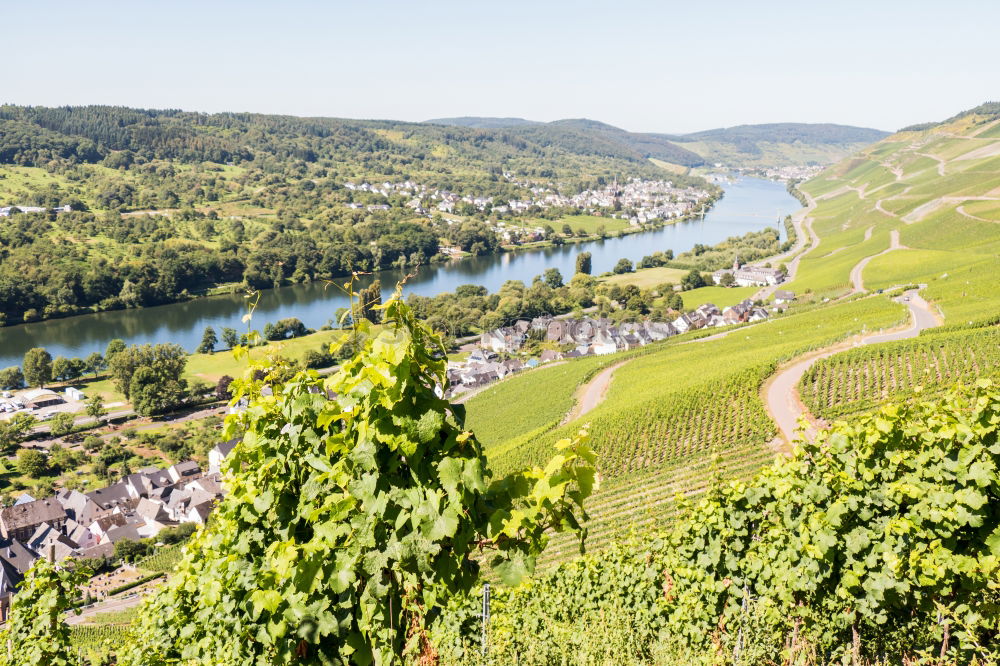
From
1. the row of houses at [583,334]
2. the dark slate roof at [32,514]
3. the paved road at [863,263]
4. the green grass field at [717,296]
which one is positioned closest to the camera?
the dark slate roof at [32,514]

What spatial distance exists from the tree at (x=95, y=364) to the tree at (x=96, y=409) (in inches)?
328

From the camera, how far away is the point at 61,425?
38.5m

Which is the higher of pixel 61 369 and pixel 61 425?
pixel 61 369

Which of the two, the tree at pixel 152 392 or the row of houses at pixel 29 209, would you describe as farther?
the row of houses at pixel 29 209

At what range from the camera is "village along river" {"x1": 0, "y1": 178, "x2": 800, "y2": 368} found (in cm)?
5894

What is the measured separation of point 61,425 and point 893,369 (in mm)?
47132

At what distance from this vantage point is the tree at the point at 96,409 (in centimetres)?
4062

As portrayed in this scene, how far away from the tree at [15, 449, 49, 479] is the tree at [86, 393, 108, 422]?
237 inches

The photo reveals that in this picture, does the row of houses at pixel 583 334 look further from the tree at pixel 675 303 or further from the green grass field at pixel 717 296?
the green grass field at pixel 717 296

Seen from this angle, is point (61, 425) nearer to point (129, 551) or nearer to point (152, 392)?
point (152, 392)

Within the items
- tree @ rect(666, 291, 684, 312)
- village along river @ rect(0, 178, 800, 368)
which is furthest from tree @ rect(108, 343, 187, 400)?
tree @ rect(666, 291, 684, 312)

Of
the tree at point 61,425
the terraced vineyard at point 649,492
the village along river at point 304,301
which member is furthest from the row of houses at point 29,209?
the terraced vineyard at point 649,492

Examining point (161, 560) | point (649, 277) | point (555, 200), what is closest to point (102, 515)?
point (161, 560)

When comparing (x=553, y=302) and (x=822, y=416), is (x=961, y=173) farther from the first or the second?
(x=822, y=416)
